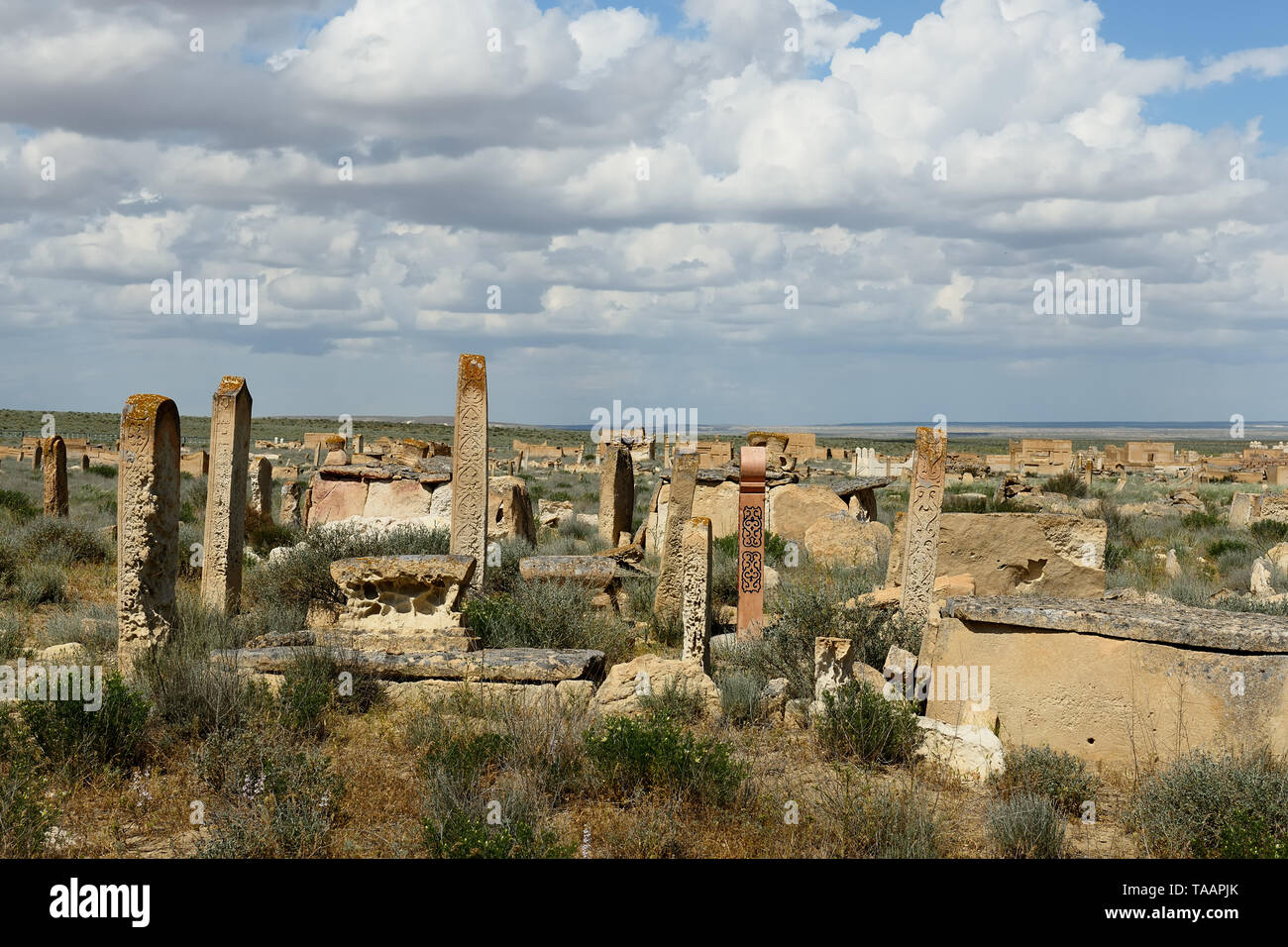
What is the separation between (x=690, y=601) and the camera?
8.70 m

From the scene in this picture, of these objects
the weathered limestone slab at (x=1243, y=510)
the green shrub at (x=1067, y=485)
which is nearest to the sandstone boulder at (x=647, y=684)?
the weathered limestone slab at (x=1243, y=510)

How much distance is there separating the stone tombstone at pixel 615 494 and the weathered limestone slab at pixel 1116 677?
11286 millimetres

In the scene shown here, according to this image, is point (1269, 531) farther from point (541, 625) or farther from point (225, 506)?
point (225, 506)

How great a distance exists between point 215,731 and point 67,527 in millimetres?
10067

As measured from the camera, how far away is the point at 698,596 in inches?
343

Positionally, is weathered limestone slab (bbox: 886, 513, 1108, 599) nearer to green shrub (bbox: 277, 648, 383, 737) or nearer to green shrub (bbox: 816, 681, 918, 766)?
green shrub (bbox: 816, 681, 918, 766)

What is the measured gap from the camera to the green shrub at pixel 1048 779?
19.7 feet

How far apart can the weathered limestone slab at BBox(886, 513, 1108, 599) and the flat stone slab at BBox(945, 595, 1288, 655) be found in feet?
15.2

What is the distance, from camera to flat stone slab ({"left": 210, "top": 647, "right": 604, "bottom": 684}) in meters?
7.50

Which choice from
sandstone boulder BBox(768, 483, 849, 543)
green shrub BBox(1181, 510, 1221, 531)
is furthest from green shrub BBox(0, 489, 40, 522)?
green shrub BBox(1181, 510, 1221, 531)

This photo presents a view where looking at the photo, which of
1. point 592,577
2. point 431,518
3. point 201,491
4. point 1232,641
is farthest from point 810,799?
point 201,491

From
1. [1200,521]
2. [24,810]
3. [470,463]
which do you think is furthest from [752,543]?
[1200,521]

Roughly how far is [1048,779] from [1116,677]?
0.92 m
